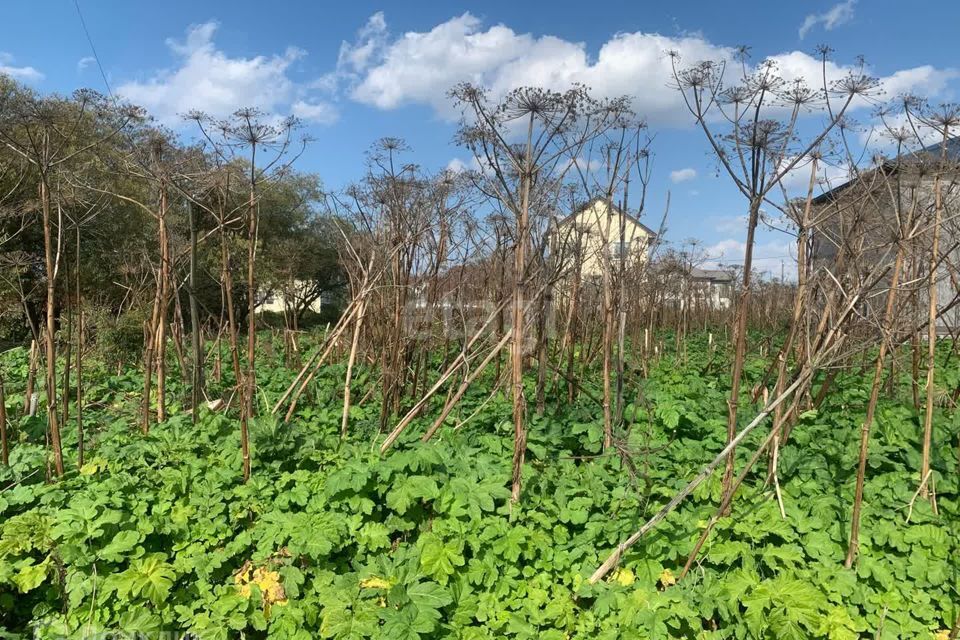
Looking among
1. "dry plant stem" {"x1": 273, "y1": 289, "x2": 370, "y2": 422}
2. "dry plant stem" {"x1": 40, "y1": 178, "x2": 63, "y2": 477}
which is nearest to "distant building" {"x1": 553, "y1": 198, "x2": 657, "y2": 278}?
"dry plant stem" {"x1": 273, "y1": 289, "x2": 370, "y2": 422}

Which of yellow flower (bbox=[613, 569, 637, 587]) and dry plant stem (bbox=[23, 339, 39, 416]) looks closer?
yellow flower (bbox=[613, 569, 637, 587])

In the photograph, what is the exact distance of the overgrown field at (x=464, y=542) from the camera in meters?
2.60

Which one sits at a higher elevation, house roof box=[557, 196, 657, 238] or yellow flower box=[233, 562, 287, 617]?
house roof box=[557, 196, 657, 238]

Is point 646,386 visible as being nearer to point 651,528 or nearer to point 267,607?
point 651,528

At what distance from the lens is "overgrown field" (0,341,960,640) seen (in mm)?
2598

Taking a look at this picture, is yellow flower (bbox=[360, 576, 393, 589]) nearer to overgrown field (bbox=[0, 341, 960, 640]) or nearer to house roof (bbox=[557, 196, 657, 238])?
overgrown field (bbox=[0, 341, 960, 640])

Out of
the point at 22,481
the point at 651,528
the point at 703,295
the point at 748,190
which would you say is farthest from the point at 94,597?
the point at 703,295

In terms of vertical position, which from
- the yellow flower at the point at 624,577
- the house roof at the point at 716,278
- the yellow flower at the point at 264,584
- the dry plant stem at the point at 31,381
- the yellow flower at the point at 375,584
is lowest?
the yellow flower at the point at 264,584

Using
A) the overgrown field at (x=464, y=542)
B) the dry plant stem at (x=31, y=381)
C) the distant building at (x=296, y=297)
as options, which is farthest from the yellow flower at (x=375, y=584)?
the distant building at (x=296, y=297)

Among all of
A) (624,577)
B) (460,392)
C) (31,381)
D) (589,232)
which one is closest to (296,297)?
(31,381)

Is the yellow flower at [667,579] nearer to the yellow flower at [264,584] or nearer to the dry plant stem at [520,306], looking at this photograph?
the dry plant stem at [520,306]

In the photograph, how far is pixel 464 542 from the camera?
288 centimetres

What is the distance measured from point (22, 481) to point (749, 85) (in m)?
4.61

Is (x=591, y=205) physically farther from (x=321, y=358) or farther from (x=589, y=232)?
(x=321, y=358)
